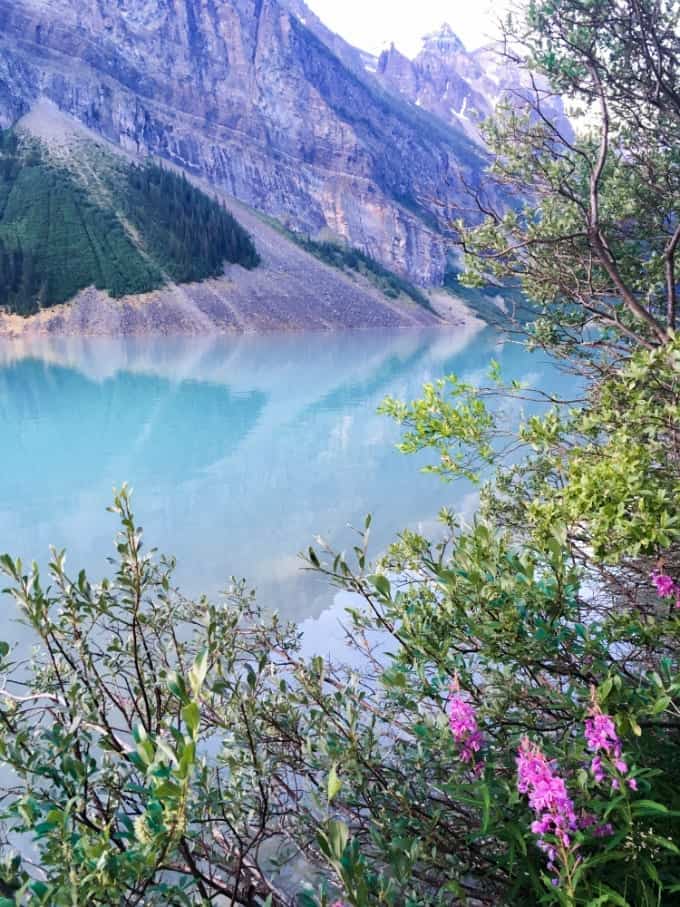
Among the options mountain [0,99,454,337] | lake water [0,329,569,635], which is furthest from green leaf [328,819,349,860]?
mountain [0,99,454,337]

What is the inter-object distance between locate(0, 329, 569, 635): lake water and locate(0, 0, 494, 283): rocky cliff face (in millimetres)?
102920

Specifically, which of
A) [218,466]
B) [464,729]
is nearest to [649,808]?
[464,729]

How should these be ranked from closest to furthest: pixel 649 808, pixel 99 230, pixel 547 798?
pixel 547 798 < pixel 649 808 < pixel 99 230

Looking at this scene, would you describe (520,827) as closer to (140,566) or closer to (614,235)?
(140,566)

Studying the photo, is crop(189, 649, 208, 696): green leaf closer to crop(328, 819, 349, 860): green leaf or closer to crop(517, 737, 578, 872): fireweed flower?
crop(328, 819, 349, 860): green leaf

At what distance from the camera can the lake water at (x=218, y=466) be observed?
12.6m

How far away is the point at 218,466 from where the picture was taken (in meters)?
20.1

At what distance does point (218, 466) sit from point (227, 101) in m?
166

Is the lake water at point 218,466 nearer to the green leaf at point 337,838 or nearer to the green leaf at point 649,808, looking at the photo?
the green leaf at point 649,808

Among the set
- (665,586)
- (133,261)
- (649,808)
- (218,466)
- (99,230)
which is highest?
(665,586)

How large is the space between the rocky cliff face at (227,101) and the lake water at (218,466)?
10292 cm

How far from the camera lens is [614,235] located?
660 centimetres

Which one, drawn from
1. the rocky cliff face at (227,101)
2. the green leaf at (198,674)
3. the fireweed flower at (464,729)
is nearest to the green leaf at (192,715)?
the green leaf at (198,674)

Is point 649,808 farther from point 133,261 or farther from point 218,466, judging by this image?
point 133,261
